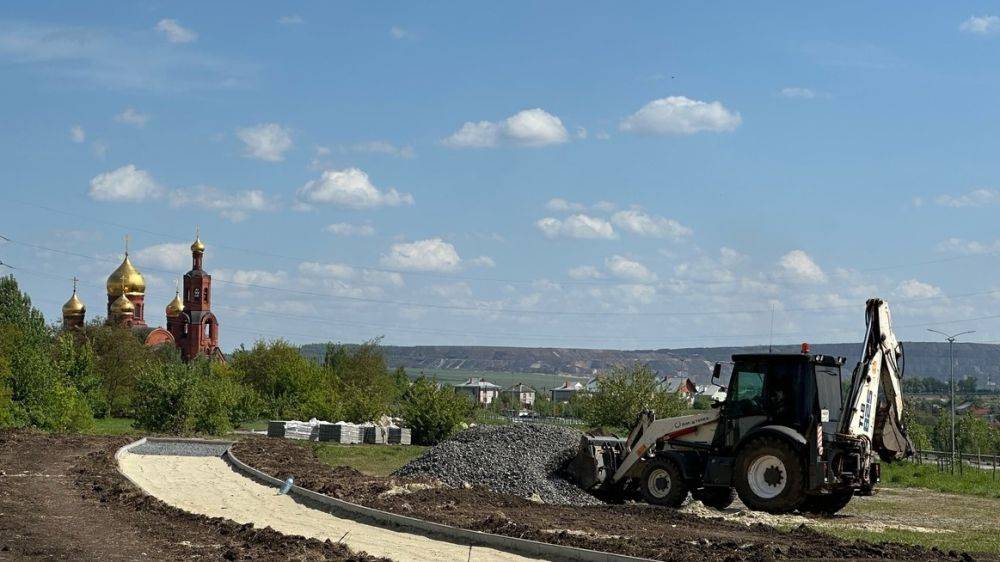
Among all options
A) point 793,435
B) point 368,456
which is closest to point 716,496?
point 793,435

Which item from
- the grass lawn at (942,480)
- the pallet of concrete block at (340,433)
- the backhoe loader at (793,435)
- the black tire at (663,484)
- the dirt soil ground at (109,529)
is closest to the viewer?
the dirt soil ground at (109,529)

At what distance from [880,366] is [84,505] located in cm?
1450

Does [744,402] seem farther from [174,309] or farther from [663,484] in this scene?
[174,309]

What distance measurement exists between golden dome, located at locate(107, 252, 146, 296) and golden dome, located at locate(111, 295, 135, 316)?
3435mm

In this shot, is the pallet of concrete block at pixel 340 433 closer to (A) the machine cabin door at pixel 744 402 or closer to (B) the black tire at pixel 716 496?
(B) the black tire at pixel 716 496

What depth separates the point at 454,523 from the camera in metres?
17.6

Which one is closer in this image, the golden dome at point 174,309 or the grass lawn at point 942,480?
the grass lawn at point 942,480

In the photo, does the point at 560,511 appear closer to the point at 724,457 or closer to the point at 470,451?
the point at 724,457

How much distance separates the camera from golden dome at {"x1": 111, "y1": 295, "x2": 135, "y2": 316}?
4744 inches

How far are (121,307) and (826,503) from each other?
361ft

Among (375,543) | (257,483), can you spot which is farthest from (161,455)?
(375,543)

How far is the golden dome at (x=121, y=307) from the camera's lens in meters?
120

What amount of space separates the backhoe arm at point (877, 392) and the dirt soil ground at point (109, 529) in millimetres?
9524

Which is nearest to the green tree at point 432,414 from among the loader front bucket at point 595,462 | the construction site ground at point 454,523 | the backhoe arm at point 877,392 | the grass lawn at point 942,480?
the grass lawn at point 942,480
